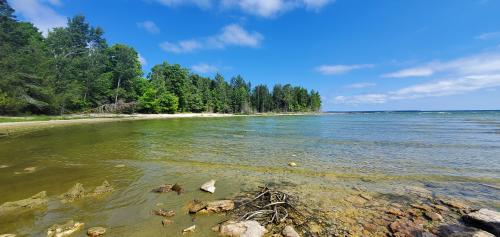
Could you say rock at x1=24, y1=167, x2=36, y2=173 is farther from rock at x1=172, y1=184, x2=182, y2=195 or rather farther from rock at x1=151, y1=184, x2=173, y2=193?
rock at x1=172, y1=184, x2=182, y2=195

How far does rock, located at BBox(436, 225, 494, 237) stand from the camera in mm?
4327

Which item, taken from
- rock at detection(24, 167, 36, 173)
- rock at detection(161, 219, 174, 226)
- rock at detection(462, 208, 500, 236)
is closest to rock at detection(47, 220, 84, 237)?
rock at detection(161, 219, 174, 226)

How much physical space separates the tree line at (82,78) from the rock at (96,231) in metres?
43.7

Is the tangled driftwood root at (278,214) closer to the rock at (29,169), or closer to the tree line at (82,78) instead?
the rock at (29,169)

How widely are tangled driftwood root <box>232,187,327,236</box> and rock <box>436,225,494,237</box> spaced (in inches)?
A: 88.4

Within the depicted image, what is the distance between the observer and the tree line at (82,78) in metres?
39.7

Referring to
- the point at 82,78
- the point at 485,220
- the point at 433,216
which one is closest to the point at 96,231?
the point at 433,216

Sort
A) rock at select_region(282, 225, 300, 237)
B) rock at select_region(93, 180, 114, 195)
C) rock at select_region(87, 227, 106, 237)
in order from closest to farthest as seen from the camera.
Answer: rock at select_region(282, 225, 300, 237) → rock at select_region(87, 227, 106, 237) → rock at select_region(93, 180, 114, 195)

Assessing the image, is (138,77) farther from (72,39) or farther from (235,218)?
(235,218)

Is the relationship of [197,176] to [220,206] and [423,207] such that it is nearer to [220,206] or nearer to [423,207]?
[220,206]

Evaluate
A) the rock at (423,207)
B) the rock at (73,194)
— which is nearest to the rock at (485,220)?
the rock at (423,207)

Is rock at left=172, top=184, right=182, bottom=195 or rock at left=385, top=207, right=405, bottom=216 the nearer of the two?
rock at left=385, top=207, right=405, bottom=216

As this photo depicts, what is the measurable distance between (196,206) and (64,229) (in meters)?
2.59

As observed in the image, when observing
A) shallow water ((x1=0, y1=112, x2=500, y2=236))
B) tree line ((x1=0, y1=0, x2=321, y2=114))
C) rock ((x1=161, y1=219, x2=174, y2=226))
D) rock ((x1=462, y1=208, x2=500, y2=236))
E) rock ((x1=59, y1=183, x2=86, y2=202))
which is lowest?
shallow water ((x1=0, y1=112, x2=500, y2=236))
